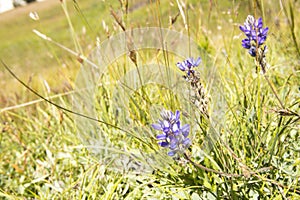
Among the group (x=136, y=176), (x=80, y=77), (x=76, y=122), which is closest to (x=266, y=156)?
(x=136, y=176)

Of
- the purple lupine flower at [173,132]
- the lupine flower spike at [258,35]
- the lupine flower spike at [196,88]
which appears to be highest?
the lupine flower spike at [258,35]

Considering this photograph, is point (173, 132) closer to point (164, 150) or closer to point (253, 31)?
point (164, 150)

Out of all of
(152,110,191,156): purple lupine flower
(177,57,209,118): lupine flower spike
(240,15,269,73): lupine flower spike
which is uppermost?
(240,15,269,73): lupine flower spike

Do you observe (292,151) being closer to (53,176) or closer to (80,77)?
(53,176)

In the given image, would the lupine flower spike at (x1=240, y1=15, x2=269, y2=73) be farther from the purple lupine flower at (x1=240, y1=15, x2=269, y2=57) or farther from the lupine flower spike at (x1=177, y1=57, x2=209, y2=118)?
the lupine flower spike at (x1=177, y1=57, x2=209, y2=118)

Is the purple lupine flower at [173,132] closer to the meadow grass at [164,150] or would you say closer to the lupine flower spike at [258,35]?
the meadow grass at [164,150]

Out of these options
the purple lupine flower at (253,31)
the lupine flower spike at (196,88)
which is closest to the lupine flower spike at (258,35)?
the purple lupine flower at (253,31)

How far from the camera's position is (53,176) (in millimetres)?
1557

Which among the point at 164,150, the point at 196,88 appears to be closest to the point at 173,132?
the point at 196,88

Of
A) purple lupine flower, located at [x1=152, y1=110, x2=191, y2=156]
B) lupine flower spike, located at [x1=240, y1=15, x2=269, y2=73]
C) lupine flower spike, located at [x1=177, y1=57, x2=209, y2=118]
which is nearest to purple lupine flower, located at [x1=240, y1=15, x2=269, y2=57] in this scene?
lupine flower spike, located at [x1=240, y1=15, x2=269, y2=73]

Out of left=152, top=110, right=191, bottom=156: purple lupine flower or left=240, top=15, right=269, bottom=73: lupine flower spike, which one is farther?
left=240, top=15, right=269, bottom=73: lupine flower spike

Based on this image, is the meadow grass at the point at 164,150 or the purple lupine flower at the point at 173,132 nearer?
the purple lupine flower at the point at 173,132

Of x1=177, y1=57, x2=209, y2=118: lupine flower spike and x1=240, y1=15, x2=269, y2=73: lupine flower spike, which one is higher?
x1=240, y1=15, x2=269, y2=73: lupine flower spike

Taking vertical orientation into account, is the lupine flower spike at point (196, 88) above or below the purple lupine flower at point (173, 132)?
above
